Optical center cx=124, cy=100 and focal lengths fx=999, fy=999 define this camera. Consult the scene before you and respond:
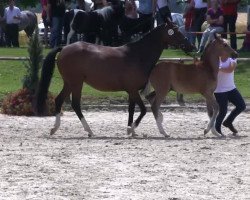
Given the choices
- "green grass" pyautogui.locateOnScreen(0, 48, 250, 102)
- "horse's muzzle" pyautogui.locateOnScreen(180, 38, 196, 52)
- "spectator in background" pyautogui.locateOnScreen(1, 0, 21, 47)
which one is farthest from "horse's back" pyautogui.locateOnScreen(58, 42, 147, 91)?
"spectator in background" pyautogui.locateOnScreen(1, 0, 21, 47)

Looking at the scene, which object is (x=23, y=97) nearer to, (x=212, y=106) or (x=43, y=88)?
(x=43, y=88)

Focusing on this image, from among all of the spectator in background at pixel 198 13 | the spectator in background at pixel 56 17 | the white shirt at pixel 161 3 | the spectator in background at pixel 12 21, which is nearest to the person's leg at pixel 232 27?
the spectator in background at pixel 198 13

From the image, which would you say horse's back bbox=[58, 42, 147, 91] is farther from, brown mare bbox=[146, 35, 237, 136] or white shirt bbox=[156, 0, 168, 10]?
white shirt bbox=[156, 0, 168, 10]

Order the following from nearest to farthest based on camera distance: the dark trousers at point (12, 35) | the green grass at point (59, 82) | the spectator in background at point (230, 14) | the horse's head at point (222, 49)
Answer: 1. the horse's head at point (222, 49)
2. the green grass at point (59, 82)
3. the spectator in background at point (230, 14)
4. the dark trousers at point (12, 35)

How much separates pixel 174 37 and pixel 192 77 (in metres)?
1.00

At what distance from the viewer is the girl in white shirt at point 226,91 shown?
1673 centimetres

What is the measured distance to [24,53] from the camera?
2717 centimetres

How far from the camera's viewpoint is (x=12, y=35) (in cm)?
3162

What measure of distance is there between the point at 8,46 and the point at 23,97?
11.8 meters

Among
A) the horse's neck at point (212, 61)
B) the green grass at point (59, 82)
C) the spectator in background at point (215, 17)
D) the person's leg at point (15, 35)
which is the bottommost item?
the person's leg at point (15, 35)

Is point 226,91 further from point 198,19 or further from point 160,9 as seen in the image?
point 198,19

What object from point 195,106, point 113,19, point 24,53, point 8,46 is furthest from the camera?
point 8,46

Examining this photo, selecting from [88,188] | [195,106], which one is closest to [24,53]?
[195,106]

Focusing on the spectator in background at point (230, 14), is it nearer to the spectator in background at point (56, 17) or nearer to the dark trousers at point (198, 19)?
the dark trousers at point (198, 19)
